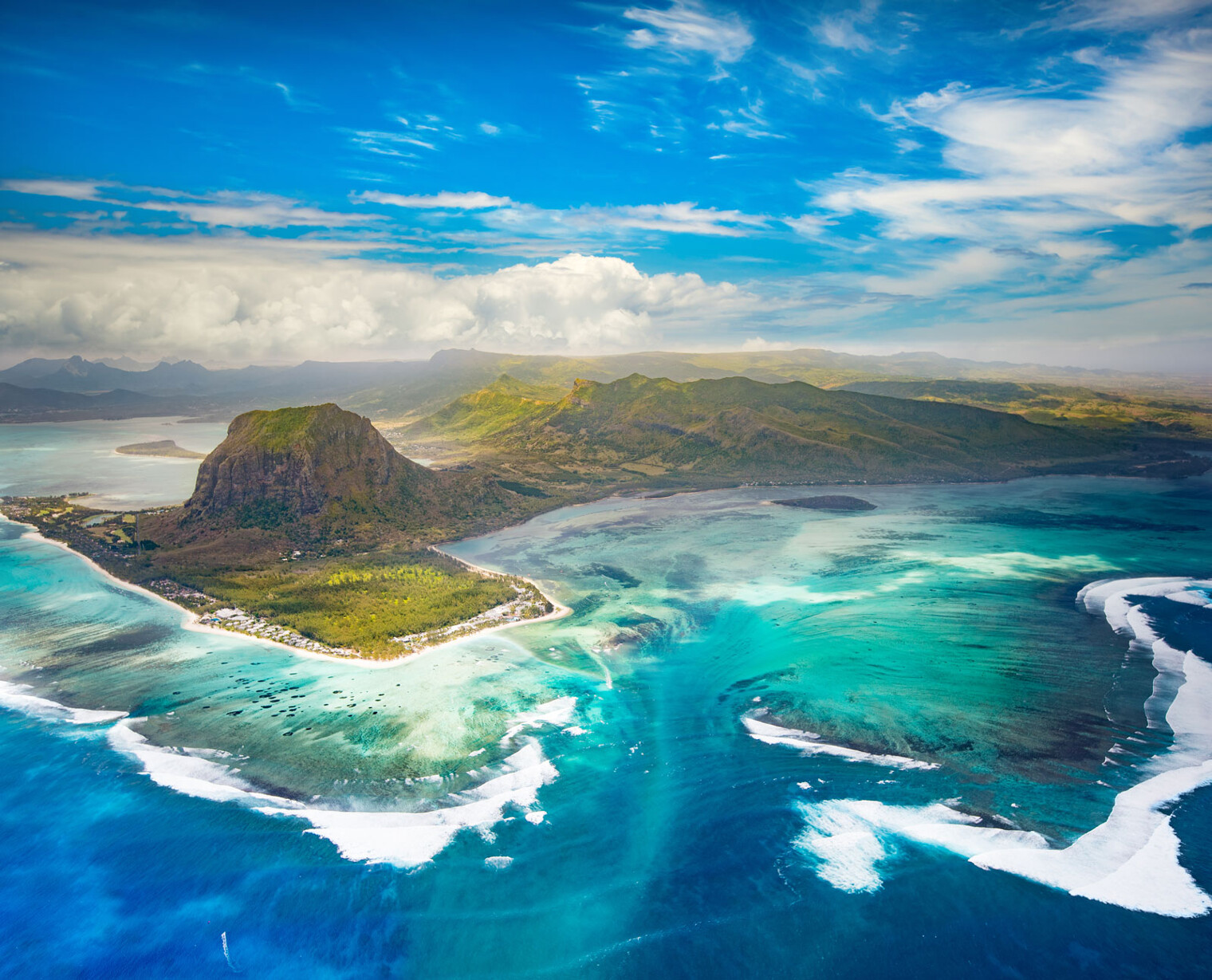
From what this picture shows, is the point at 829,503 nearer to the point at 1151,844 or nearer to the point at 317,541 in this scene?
the point at 317,541

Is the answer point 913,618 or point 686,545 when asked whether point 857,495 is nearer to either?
point 686,545

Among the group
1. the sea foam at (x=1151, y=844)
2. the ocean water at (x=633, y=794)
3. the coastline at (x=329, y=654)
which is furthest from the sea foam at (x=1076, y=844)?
the coastline at (x=329, y=654)

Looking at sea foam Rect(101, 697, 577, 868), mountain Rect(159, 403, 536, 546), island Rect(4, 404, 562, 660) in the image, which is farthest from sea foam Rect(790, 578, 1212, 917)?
mountain Rect(159, 403, 536, 546)

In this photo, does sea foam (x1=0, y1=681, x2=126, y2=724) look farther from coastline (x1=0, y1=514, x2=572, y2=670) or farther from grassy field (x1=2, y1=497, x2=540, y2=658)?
grassy field (x1=2, y1=497, x2=540, y2=658)

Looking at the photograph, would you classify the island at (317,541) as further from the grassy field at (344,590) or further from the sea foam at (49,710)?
the sea foam at (49,710)

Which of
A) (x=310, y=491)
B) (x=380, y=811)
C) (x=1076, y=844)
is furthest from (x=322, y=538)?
(x=1076, y=844)
